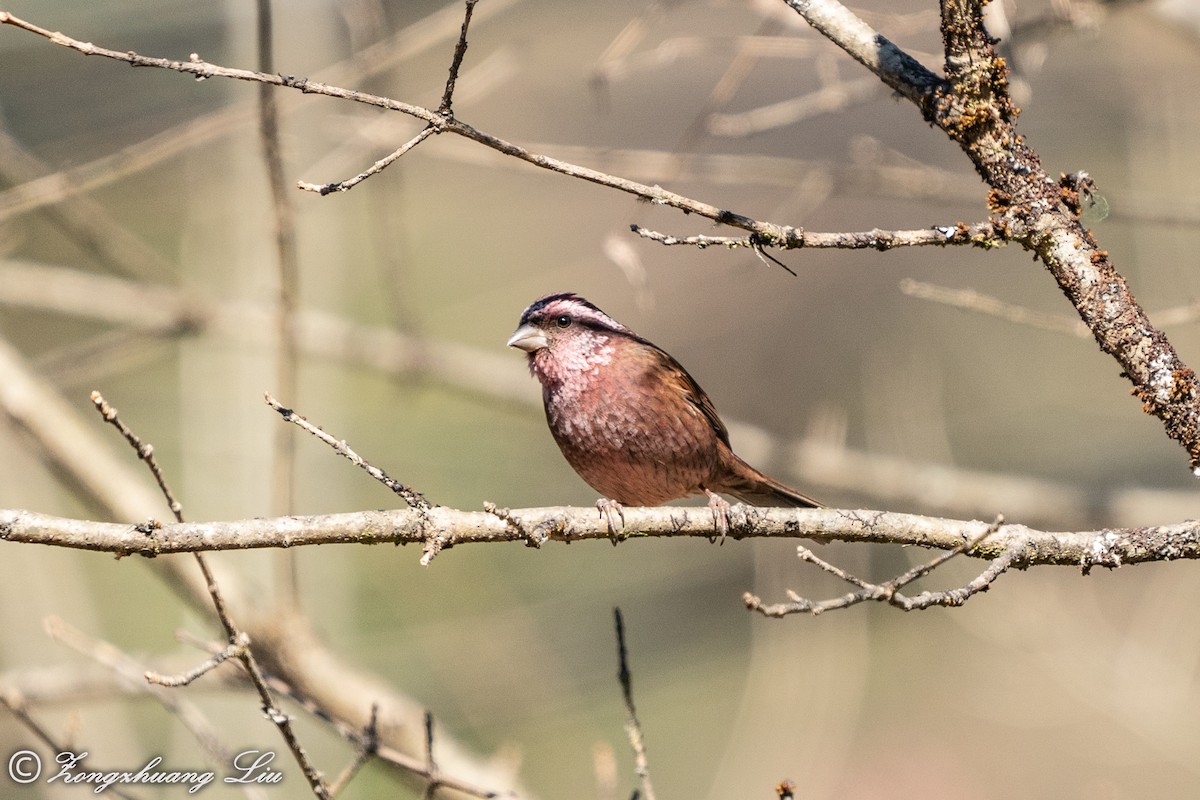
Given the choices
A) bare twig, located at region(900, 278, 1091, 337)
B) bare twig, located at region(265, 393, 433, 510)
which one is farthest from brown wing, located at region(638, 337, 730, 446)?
bare twig, located at region(265, 393, 433, 510)

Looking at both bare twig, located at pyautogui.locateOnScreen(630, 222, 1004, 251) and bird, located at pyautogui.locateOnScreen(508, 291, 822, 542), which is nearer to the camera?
bare twig, located at pyautogui.locateOnScreen(630, 222, 1004, 251)

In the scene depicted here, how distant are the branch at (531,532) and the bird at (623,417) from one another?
4.19 ft

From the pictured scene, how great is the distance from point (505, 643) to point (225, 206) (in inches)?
133

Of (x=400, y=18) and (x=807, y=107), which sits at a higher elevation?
(x=400, y=18)

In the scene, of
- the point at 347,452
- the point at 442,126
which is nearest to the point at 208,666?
the point at 347,452

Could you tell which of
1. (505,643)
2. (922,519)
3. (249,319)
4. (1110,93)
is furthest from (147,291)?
(1110,93)

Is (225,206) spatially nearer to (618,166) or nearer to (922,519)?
(618,166)

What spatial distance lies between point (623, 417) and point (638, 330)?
21.8ft

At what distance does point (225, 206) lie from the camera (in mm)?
7133

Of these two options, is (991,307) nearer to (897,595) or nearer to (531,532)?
(897,595)

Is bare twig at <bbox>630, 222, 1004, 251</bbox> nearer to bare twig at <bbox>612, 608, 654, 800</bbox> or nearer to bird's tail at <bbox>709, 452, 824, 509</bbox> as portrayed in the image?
bare twig at <bbox>612, 608, 654, 800</bbox>

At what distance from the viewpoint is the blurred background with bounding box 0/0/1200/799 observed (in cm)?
513

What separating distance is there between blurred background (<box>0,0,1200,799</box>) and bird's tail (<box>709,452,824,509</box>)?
3.61 ft

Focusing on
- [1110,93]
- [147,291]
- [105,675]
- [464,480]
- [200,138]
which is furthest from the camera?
[464,480]
